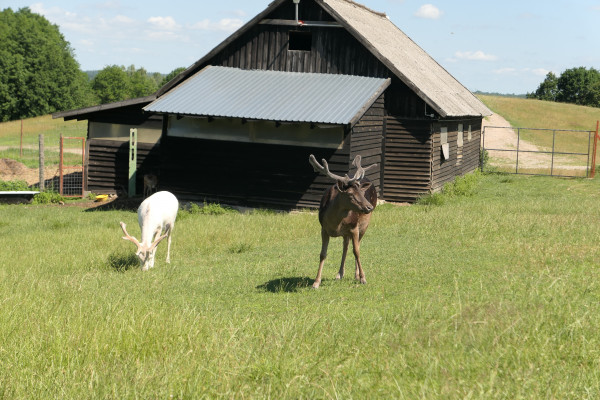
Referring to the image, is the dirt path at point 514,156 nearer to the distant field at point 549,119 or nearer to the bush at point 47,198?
the distant field at point 549,119

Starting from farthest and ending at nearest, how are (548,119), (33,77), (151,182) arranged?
(33,77), (548,119), (151,182)

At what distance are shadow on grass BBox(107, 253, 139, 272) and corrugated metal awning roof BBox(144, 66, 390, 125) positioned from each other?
→ 7855 mm

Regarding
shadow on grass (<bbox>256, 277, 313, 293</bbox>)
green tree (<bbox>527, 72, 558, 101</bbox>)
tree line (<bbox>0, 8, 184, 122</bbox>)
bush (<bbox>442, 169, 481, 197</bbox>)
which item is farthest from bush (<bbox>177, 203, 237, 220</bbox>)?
green tree (<bbox>527, 72, 558, 101</bbox>)

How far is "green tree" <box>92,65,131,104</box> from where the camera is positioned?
11019 cm

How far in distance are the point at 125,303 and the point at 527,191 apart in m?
21.8

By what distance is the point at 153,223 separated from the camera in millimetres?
13641

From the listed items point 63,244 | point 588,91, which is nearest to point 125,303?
point 63,244

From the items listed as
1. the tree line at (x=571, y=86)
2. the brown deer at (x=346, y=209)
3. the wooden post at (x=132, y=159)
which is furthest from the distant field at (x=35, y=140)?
the tree line at (x=571, y=86)

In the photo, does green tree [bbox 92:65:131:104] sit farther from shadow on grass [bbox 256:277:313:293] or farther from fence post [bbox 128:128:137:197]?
shadow on grass [bbox 256:277:313:293]

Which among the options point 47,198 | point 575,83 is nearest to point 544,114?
point 575,83

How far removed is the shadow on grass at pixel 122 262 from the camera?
515 inches

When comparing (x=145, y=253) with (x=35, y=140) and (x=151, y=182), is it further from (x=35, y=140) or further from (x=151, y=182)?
(x=35, y=140)

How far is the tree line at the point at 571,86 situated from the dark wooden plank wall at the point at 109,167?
296ft

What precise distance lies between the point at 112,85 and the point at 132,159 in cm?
9024
